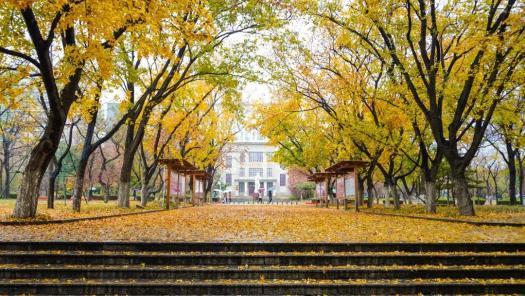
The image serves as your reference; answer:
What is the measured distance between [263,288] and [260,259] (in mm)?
929

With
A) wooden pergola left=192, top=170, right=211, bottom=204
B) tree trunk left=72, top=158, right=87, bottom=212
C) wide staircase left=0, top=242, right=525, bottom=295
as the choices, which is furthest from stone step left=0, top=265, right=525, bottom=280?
→ wooden pergola left=192, top=170, right=211, bottom=204

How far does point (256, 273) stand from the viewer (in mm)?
6773

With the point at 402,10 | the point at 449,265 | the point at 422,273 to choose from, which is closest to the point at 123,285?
the point at 422,273

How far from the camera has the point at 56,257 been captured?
7082 mm

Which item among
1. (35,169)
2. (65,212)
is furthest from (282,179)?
(35,169)

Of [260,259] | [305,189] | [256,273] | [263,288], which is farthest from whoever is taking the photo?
[305,189]

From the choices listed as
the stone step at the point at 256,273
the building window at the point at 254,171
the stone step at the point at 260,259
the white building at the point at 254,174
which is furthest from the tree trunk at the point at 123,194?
the building window at the point at 254,171

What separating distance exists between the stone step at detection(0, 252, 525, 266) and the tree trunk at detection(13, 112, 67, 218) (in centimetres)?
523

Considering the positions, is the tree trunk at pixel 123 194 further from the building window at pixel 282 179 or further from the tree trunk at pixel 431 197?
the building window at pixel 282 179

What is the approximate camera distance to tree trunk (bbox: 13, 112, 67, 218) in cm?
1176

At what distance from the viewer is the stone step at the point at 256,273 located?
6.66 meters

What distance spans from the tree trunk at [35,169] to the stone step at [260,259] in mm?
5228

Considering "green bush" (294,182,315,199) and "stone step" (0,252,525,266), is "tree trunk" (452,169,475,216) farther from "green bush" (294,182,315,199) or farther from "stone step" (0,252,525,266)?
"green bush" (294,182,315,199)

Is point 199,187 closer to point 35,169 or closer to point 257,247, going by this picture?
point 35,169
